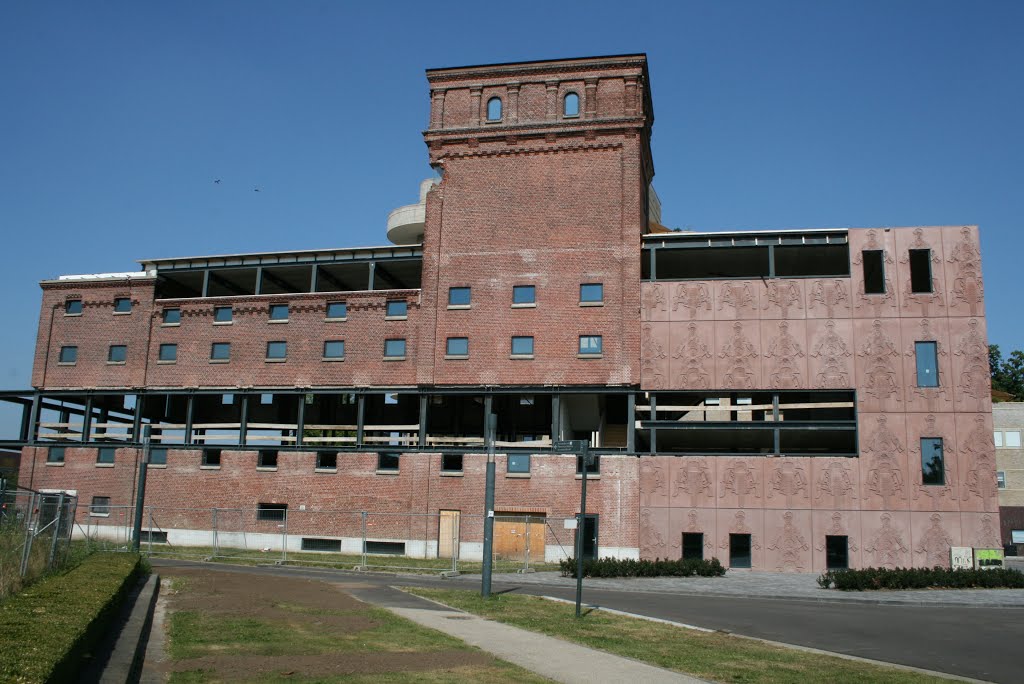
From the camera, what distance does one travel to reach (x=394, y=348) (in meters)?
45.2

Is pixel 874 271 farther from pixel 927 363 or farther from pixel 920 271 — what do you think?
pixel 927 363

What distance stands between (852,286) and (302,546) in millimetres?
28692

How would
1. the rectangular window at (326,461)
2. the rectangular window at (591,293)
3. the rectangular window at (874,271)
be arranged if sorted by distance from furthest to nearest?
the rectangular window at (326,461) < the rectangular window at (591,293) < the rectangular window at (874,271)

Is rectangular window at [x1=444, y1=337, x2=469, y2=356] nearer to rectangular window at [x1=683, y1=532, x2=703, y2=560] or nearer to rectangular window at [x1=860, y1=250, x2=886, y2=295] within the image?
rectangular window at [x1=683, y1=532, x2=703, y2=560]

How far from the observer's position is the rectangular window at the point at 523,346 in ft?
141

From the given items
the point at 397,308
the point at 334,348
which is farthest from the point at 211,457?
the point at 397,308

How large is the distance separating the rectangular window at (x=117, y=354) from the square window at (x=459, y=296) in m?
19.2

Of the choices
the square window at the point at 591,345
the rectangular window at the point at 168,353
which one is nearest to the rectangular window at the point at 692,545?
the square window at the point at 591,345

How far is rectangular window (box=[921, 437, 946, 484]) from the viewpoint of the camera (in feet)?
124

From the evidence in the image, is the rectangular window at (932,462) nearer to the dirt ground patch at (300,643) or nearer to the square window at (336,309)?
the dirt ground patch at (300,643)

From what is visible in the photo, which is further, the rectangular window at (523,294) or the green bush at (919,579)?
the rectangular window at (523,294)

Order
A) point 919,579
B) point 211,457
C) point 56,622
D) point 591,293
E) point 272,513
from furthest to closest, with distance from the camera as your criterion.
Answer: point 211,457
point 272,513
point 591,293
point 919,579
point 56,622

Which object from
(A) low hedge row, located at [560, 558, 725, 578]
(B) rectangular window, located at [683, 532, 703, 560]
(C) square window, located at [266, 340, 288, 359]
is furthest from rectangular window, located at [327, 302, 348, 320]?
(B) rectangular window, located at [683, 532, 703, 560]

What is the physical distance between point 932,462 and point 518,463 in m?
18.0
